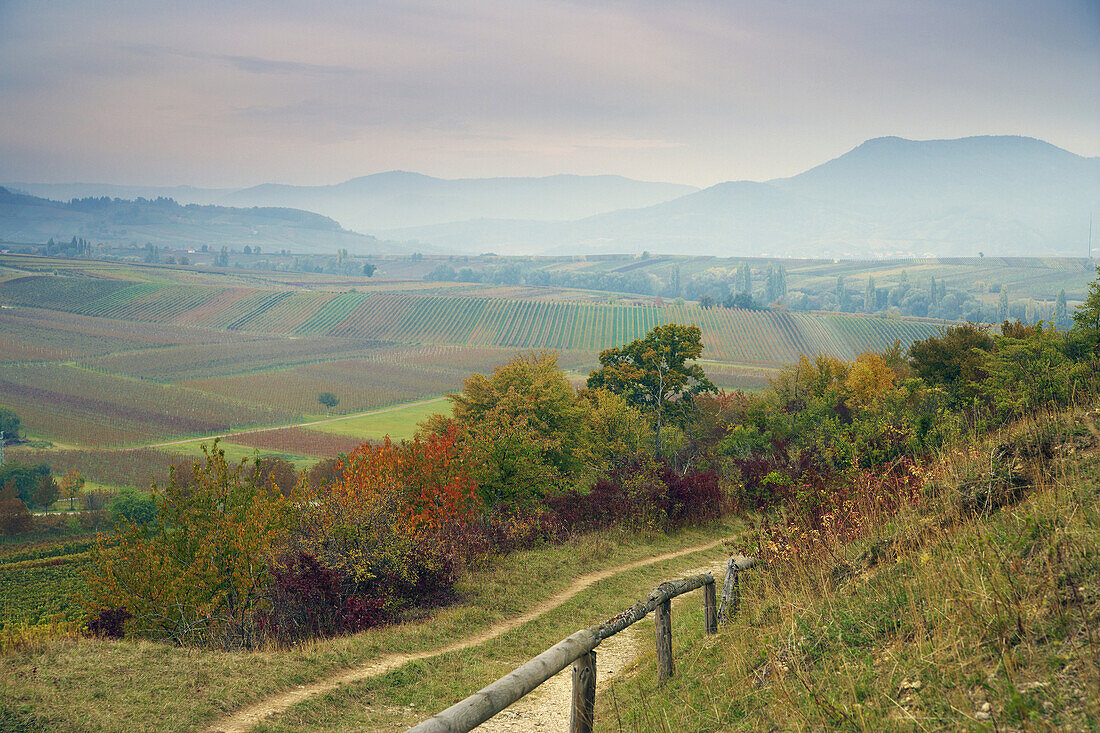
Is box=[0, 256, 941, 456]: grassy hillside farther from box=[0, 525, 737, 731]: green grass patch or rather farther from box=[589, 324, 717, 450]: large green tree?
box=[0, 525, 737, 731]: green grass patch

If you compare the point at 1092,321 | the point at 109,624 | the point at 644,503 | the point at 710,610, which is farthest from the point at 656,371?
the point at 710,610

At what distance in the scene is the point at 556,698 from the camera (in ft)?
27.8

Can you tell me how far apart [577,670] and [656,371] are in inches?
1612

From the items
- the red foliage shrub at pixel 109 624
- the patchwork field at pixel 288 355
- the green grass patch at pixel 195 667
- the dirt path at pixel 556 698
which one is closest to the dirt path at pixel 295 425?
the patchwork field at pixel 288 355

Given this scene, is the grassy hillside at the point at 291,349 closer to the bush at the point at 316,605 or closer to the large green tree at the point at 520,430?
the large green tree at the point at 520,430

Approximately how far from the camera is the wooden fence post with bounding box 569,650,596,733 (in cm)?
541

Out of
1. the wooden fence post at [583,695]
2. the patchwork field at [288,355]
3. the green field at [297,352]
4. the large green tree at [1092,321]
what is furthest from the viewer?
the green field at [297,352]

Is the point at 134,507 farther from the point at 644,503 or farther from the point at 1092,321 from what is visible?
the point at 1092,321

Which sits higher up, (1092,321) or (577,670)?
(1092,321)

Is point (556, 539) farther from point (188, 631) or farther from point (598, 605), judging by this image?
point (188, 631)

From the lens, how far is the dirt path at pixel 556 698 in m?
7.64

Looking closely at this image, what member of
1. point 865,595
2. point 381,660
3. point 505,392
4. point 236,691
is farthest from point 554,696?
point 505,392

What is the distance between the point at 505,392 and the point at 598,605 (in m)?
24.1

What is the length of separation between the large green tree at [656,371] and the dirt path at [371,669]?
3066cm
